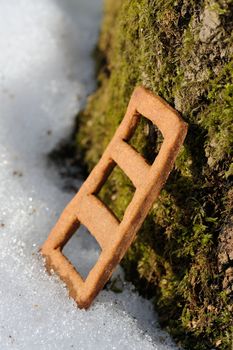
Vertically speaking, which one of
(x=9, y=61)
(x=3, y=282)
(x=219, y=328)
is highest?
(x=9, y=61)

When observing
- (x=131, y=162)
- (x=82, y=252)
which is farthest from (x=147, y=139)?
(x=82, y=252)

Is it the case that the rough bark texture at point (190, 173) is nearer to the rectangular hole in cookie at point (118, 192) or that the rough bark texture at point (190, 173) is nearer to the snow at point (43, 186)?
the rectangular hole in cookie at point (118, 192)

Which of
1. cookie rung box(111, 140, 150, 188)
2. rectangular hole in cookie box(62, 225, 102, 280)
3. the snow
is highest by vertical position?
cookie rung box(111, 140, 150, 188)

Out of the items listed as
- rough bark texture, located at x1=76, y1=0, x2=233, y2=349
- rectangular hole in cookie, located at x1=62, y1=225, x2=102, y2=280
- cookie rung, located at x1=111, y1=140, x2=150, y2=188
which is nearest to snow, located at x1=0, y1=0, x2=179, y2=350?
rectangular hole in cookie, located at x1=62, y1=225, x2=102, y2=280

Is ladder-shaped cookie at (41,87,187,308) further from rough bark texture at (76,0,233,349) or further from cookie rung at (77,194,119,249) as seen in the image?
rough bark texture at (76,0,233,349)

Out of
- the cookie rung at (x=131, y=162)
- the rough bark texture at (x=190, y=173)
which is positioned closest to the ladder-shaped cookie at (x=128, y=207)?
the cookie rung at (x=131, y=162)

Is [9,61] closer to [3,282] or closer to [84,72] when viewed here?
[84,72]

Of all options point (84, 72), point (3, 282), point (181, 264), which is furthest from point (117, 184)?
point (84, 72)
